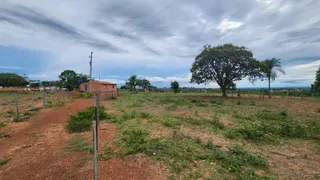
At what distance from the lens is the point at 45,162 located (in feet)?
11.0

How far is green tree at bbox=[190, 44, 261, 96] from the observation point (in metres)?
19.8

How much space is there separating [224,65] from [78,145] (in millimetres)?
20865

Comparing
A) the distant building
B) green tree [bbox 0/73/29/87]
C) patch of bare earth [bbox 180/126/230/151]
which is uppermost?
green tree [bbox 0/73/29/87]

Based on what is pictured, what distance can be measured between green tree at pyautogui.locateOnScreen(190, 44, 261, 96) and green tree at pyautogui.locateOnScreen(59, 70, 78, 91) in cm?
3405

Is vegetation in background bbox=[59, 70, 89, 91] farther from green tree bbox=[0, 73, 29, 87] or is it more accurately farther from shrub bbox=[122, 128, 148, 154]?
shrub bbox=[122, 128, 148, 154]

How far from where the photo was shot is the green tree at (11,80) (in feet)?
144

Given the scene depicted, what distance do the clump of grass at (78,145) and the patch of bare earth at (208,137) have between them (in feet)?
10.4

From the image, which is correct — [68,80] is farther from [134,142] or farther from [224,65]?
[134,142]

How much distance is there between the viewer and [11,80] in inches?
1772

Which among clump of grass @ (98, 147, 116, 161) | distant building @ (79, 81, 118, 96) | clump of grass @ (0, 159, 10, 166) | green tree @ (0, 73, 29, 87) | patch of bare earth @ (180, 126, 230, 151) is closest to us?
clump of grass @ (0, 159, 10, 166)

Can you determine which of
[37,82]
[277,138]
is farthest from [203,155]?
[37,82]

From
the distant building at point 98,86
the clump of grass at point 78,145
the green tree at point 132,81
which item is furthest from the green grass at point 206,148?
the green tree at point 132,81

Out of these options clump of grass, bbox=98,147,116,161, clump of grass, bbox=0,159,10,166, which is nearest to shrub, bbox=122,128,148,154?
clump of grass, bbox=98,147,116,161

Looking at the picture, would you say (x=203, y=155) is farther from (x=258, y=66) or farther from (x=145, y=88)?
(x=145, y=88)
